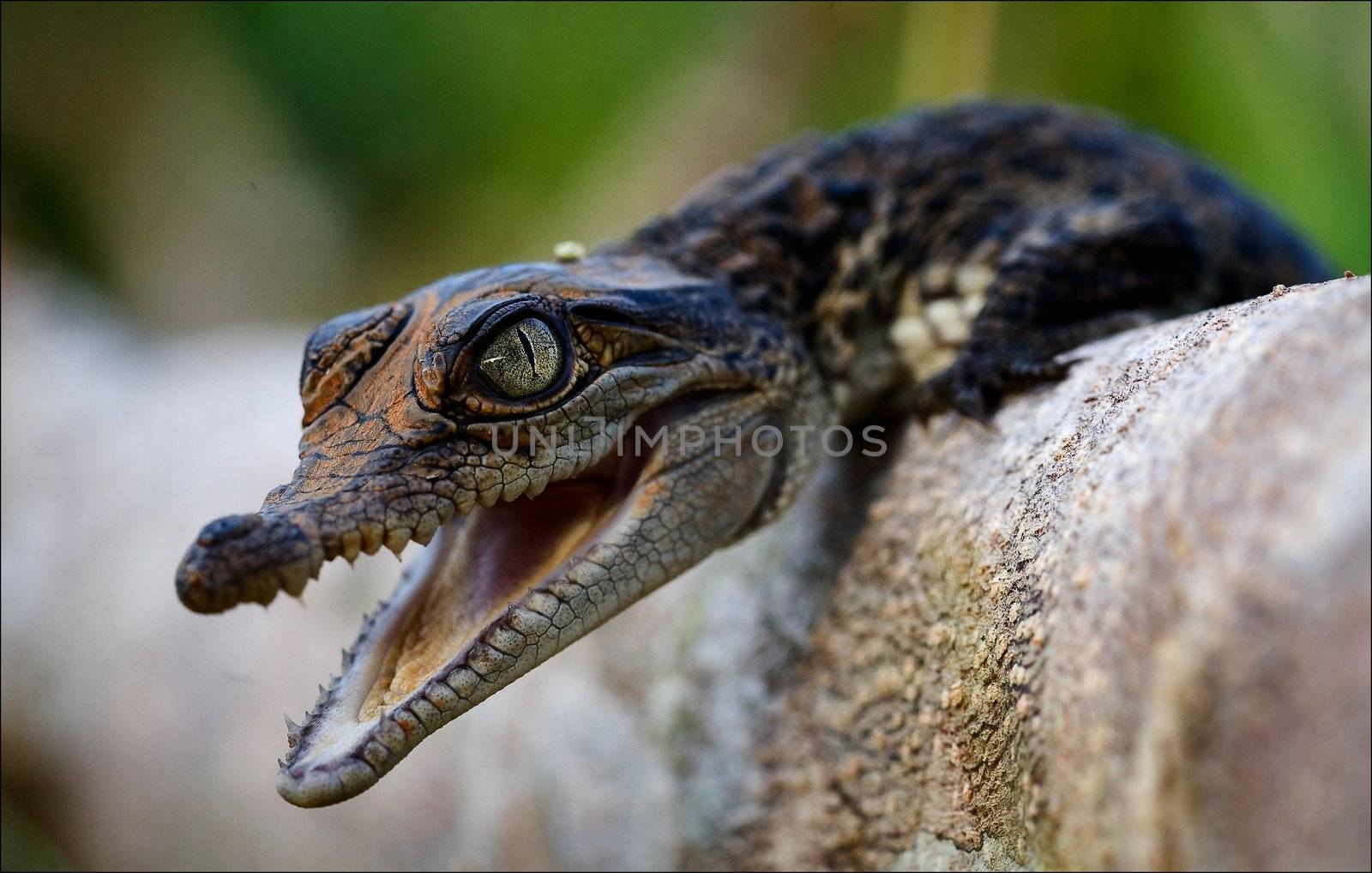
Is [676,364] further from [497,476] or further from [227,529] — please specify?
[227,529]

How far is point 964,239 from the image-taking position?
348 centimetres

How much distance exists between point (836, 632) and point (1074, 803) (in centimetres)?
153

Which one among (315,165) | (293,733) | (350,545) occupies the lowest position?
(293,733)

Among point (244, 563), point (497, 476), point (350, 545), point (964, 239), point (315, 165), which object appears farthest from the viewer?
point (315, 165)

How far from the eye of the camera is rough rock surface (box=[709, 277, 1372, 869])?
136cm

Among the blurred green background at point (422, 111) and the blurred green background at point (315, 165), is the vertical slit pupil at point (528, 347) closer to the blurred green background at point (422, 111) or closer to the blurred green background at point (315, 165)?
the blurred green background at point (315, 165)

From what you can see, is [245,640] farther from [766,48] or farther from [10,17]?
[766,48]

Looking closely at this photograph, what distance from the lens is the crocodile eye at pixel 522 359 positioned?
2.46 metres

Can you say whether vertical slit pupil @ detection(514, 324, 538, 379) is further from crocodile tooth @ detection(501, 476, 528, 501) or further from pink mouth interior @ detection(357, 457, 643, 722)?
pink mouth interior @ detection(357, 457, 643, 722)

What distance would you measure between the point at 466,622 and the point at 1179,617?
66.1 inches

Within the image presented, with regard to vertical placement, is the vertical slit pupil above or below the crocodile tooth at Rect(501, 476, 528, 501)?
above

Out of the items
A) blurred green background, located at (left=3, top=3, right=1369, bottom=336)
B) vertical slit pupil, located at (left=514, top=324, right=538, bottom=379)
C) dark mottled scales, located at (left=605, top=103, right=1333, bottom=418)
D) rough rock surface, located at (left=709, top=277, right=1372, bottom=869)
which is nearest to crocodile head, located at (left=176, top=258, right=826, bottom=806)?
vertical slit pupil, located at (left=514, top=324, right=538, bottom=379)

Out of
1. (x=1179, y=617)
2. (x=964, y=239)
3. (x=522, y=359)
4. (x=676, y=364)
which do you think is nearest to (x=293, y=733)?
(x=522, y=359)

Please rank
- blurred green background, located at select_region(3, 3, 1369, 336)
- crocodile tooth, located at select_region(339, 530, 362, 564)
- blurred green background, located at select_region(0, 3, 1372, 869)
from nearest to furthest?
crocodile tooth, located at select_region(339, 530, 362, 564) < blurred green background, located at select_region(0, 3, 1372, 869) < blurred green background, located at select_region(3, 3, 1369, 336)
